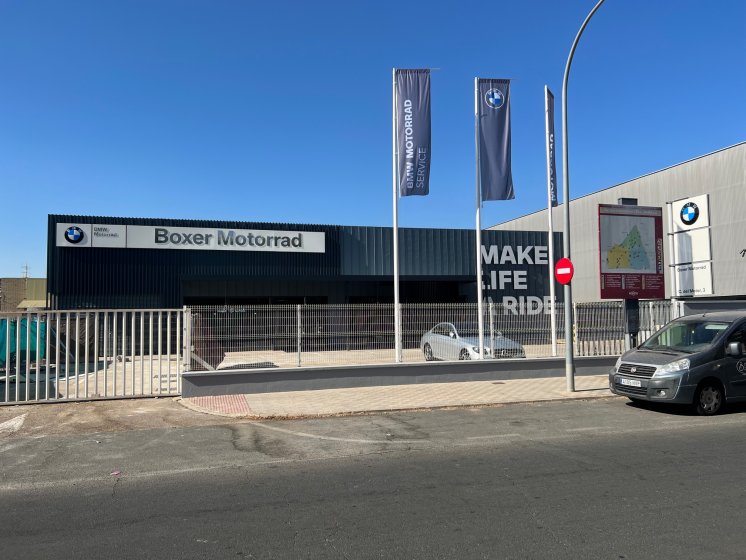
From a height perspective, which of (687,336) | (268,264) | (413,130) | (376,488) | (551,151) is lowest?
(376,488)

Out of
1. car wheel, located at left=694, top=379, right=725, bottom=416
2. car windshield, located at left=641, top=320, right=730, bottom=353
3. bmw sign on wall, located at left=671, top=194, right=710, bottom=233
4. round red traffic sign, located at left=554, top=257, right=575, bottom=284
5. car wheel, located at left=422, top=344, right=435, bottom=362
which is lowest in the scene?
car wheel, located at left=694, top=379, right=725, bottom=416

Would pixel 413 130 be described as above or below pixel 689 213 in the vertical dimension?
above

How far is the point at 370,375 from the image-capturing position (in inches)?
534

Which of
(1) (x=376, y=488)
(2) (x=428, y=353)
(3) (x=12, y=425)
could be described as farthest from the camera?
(2) (x=428, y=353)

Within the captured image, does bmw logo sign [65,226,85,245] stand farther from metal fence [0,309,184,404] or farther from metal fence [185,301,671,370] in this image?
metal fence [185,301,671,370]

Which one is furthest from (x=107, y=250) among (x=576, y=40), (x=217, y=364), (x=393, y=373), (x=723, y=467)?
(x=723, y=467)

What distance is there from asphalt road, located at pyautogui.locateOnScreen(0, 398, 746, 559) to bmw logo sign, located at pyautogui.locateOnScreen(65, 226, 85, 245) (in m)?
14.1

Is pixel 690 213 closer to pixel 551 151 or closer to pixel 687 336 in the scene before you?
pixel 551 151

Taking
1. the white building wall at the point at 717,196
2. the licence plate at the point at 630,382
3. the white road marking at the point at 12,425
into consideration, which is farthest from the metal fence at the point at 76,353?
the white building wall at the point at 717,196

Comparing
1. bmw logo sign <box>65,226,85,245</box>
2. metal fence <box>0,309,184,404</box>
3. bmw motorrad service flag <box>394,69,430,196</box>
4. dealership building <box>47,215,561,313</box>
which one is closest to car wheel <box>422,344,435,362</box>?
bmw motorrad service flag <box>394,69,430,196</box>

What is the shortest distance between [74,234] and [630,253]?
803 inches

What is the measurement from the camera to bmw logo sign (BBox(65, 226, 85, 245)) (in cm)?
2222

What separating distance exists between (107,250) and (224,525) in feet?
68.0

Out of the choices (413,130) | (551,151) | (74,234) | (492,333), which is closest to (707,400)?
(492,333)
